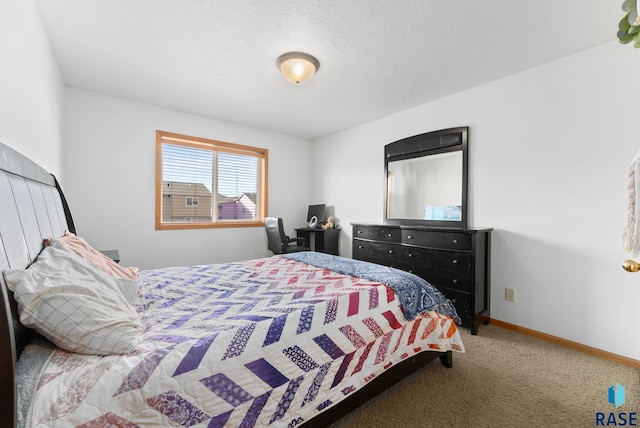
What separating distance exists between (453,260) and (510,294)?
65 cm

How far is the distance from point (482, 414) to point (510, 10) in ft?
8.23

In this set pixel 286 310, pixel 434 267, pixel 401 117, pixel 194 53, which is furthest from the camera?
pixel 401 117

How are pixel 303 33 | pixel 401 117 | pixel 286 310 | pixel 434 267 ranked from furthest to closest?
pixel 401 117 → pixel 434 267 → pixel 303 33 → pixel 286 310

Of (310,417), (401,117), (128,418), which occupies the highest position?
(401,117)

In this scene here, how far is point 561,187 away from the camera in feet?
7.75

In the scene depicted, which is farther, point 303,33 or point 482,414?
point 303,33

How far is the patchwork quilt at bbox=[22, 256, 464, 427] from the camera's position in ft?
2.73

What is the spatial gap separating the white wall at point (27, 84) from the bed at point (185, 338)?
0.82 ft

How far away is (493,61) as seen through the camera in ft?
7.91

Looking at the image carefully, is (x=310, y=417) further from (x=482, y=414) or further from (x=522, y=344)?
(x=522, y=344)

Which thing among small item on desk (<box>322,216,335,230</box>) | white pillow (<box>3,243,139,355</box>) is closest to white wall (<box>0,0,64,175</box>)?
white pillow (<box>3,243,139,355</box>)

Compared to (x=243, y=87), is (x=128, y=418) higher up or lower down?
lower down

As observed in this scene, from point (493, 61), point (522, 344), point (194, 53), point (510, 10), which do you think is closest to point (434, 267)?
point (522, 344)

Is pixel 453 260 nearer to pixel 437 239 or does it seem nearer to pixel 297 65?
pixel 437 239
